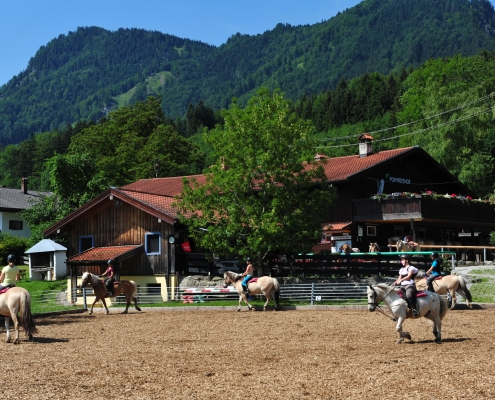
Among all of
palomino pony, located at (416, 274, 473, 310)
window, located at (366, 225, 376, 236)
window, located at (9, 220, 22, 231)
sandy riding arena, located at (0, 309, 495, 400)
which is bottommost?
sandy riding arena, located at (0, 309, 495, 400)

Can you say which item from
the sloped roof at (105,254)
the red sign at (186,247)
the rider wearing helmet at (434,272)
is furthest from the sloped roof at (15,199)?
the rider wearing helmet at (434,272)

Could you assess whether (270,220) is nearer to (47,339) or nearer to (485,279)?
(485,279)

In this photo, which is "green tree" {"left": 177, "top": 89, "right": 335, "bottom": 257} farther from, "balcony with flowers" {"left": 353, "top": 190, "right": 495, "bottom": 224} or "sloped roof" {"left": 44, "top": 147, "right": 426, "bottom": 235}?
"balcony with flowers" {"left": 353, "top": 190, "right": 495, "bottom": 224}

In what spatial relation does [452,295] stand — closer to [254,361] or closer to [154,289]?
[254,361]

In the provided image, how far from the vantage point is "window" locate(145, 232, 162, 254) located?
36906mm

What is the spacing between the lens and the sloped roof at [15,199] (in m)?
73.8

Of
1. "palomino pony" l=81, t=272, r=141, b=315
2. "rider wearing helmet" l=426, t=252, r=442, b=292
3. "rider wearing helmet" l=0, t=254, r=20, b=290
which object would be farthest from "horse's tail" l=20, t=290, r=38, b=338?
"rider wearing helmet" l=426, t=252, r=442, b=292

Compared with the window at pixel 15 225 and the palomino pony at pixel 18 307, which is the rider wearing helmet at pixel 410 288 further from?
the window at pixel 15 225

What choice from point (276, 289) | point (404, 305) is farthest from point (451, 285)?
point (404, 305)

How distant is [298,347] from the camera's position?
54.9 ft

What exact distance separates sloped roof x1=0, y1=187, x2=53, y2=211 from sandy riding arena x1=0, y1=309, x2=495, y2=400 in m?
53.2

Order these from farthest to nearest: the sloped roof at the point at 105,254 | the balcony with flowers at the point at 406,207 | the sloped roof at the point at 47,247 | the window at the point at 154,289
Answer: the sloped roof at the point at 47,247, the balcony with flowers at the point at 406,207, the window at the point at 154,289, the sloped roof at the point at 105,254

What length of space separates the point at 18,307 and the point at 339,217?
103 feet

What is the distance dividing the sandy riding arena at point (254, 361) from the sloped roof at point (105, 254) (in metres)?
12.1
